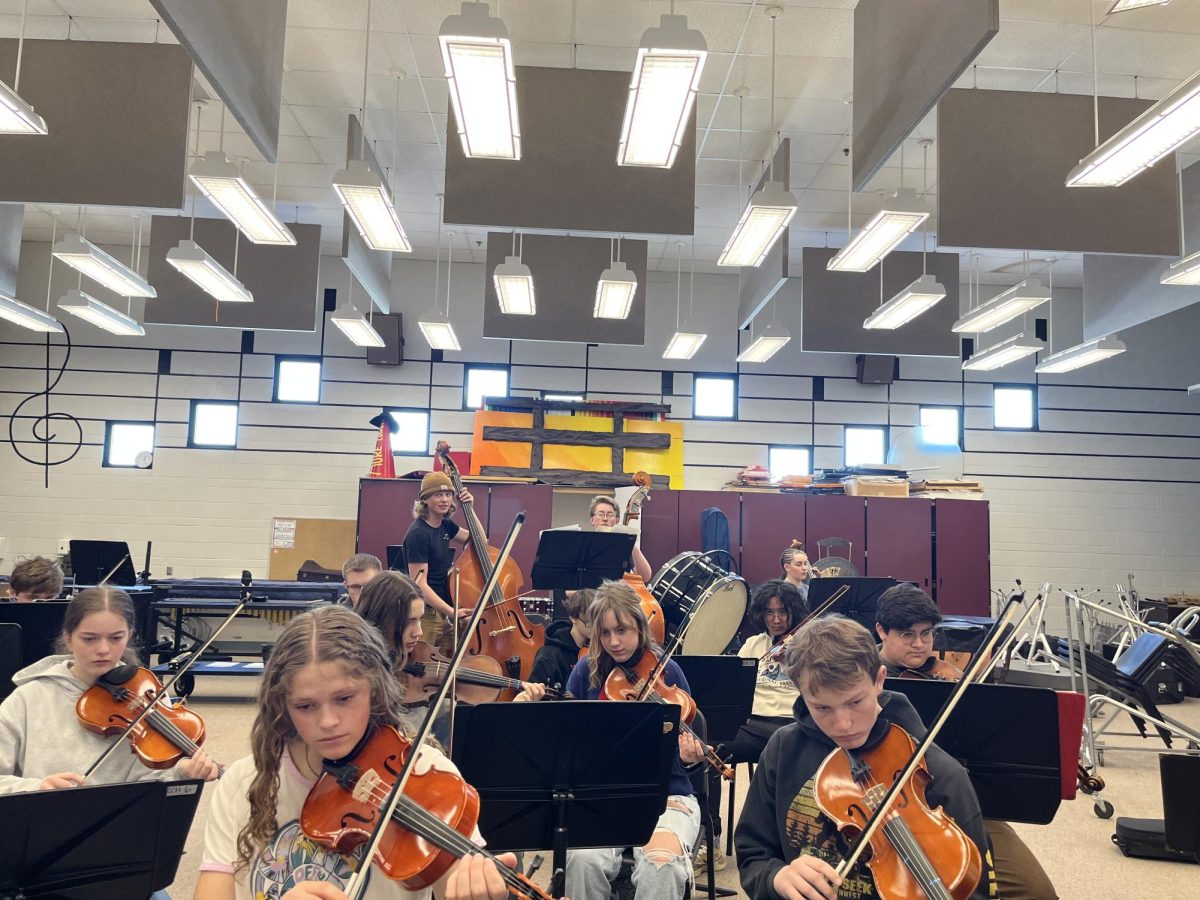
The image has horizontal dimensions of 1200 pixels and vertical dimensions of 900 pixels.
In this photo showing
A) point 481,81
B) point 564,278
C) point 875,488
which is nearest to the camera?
point 481,81

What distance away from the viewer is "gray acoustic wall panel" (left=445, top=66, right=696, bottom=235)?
16.5 ft

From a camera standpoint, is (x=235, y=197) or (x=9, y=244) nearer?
(x=235, y=197)

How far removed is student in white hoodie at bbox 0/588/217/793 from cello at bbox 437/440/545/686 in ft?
6.70

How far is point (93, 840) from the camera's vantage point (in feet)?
5.79

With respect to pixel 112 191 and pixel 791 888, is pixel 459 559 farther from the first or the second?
Answer: pixel 791 888

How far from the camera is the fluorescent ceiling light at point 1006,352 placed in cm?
891

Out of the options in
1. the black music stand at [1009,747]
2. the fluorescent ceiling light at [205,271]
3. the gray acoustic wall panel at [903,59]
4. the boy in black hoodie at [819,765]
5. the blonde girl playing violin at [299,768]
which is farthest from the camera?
the fluorescent ceiling light at [205,271]

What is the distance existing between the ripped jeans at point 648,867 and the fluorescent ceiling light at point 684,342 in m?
7.07

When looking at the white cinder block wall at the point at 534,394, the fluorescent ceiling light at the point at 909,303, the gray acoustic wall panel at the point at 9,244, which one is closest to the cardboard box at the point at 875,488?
the white cinder block wall at the point at 534,394

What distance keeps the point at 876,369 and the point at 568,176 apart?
8089 mm

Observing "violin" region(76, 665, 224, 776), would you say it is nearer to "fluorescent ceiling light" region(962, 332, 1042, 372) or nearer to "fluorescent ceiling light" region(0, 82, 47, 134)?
"fluorescent ceiling light" region(0, 82, 47, 134)

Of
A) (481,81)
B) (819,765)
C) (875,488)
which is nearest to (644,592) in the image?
(481,81)

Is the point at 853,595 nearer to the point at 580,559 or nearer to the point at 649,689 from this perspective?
the point at 580,559

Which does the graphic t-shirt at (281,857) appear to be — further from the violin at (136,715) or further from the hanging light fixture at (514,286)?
the hanging light fixture at (514,286)
